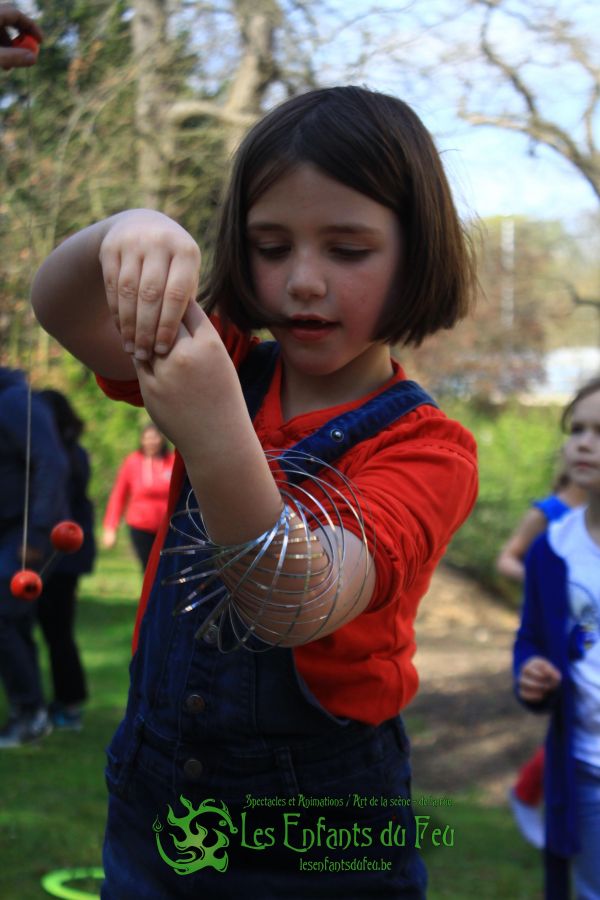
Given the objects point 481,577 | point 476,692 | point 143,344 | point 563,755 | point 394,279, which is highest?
point 143,344

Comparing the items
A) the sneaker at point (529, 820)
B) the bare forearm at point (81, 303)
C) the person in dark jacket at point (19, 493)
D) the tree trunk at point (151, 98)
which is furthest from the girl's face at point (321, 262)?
the tree trunk at point (151, 98)

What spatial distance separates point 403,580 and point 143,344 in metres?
0.43

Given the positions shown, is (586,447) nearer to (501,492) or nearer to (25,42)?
(25,42)

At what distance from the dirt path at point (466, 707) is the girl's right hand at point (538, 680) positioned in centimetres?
278

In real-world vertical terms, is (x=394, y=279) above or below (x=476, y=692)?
above

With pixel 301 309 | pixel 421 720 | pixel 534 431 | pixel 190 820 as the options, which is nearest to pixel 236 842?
pixel 190 820

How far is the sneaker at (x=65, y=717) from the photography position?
5766 millimetres

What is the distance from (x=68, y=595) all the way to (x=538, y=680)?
362 centimetres

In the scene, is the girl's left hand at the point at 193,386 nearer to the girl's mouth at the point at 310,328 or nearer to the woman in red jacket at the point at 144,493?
the girl's mouth at the point at 310,328

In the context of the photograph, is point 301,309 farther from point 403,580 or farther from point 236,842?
point 236,842

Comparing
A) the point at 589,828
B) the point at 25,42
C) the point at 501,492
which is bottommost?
the point at 501,492

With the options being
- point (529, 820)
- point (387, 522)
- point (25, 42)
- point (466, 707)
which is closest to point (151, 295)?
point (387, 522)

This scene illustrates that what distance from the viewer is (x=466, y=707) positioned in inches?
277

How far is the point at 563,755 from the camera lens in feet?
9.29
